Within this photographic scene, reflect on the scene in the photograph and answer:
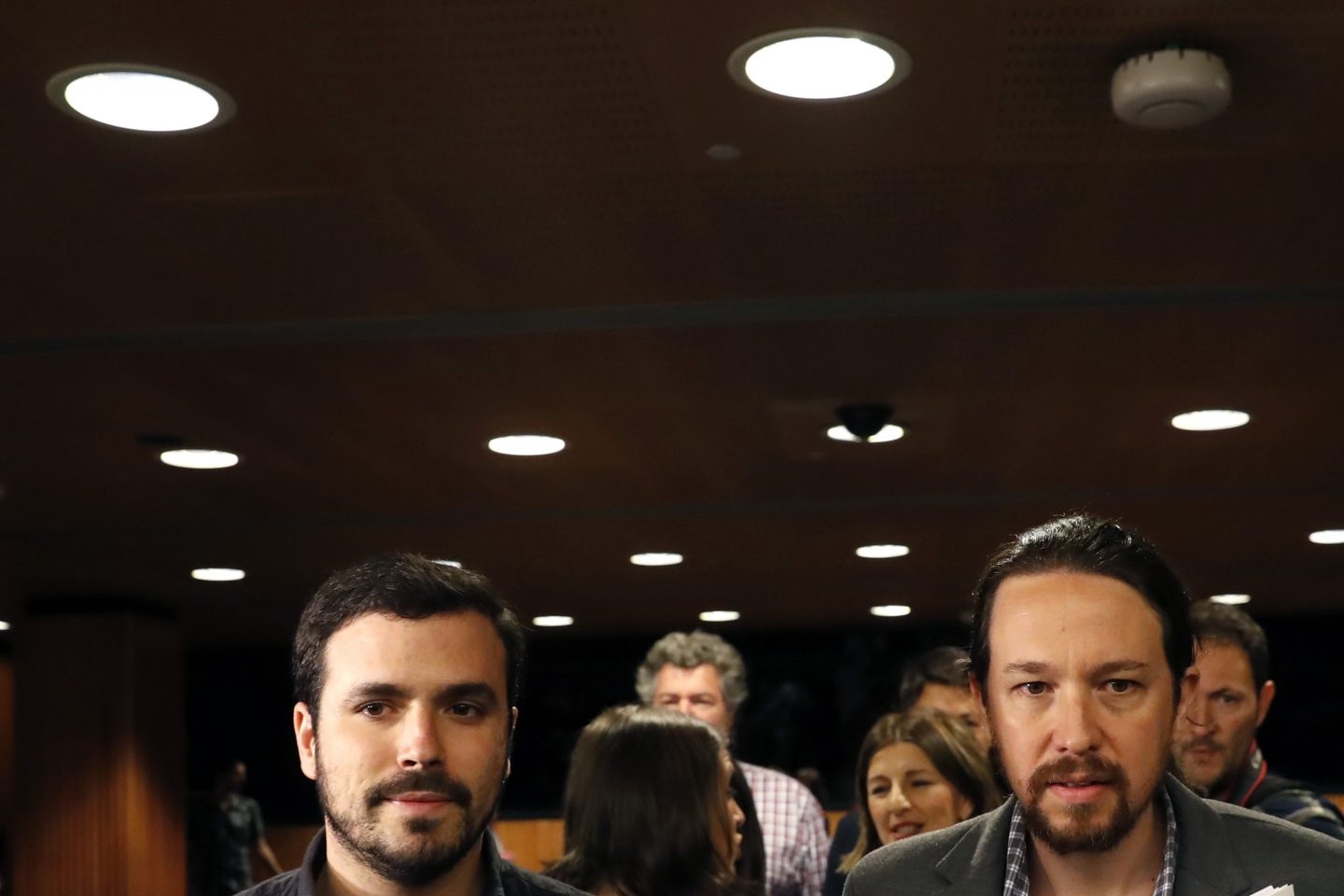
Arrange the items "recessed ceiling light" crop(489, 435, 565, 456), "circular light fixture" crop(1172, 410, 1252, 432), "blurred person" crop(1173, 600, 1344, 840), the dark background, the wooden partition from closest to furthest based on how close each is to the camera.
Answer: "blurred person" crop(1173, 600, 1344, 840) → "circular light fixture" crop(1172, 410, 1252, 432) → "recessed ceiling light" crop(489, 435, 565, 456) → the wooden partition → the dark background

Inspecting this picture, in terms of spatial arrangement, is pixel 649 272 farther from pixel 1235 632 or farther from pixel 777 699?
pixel 777 699

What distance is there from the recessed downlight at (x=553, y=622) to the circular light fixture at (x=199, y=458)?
15.2ft

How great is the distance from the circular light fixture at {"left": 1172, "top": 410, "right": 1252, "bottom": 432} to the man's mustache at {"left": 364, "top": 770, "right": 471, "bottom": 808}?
3375 mm

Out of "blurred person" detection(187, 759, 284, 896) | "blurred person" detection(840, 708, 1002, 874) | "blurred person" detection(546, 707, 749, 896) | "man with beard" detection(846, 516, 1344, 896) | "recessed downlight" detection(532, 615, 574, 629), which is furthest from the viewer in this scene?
"blurred person" detection(187, 759, 284, 896)

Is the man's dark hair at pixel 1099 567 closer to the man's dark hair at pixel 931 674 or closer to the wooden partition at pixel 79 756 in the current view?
the man's dark hair at pixel 931 674

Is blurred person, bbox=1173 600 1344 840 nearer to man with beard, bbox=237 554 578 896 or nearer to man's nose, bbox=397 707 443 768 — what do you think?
man with beard, bbox=237 554 578 896

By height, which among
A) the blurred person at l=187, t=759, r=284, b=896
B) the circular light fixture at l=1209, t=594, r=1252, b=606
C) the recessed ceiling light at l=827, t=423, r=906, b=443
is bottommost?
the blurred person at l=187, t=759, r=284, b=896

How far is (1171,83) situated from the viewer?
2346 mm

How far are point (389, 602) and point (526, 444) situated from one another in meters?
3.02

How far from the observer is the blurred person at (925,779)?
11.5 ft

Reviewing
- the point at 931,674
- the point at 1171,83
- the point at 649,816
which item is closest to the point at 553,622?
the point at 931,674

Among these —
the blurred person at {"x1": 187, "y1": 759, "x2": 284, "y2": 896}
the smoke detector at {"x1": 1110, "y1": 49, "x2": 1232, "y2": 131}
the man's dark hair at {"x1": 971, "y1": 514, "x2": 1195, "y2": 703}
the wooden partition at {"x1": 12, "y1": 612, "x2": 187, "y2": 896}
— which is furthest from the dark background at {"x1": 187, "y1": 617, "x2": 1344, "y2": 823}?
the man's dark hair at {"x1": 971, "y1": 514, "x2": 1195, "y2": 703}

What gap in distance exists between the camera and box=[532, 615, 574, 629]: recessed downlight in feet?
32.0

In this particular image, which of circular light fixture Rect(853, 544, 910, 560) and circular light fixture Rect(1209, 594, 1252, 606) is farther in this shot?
circular light fixture Rect(1209, 594, 1252, 606)
